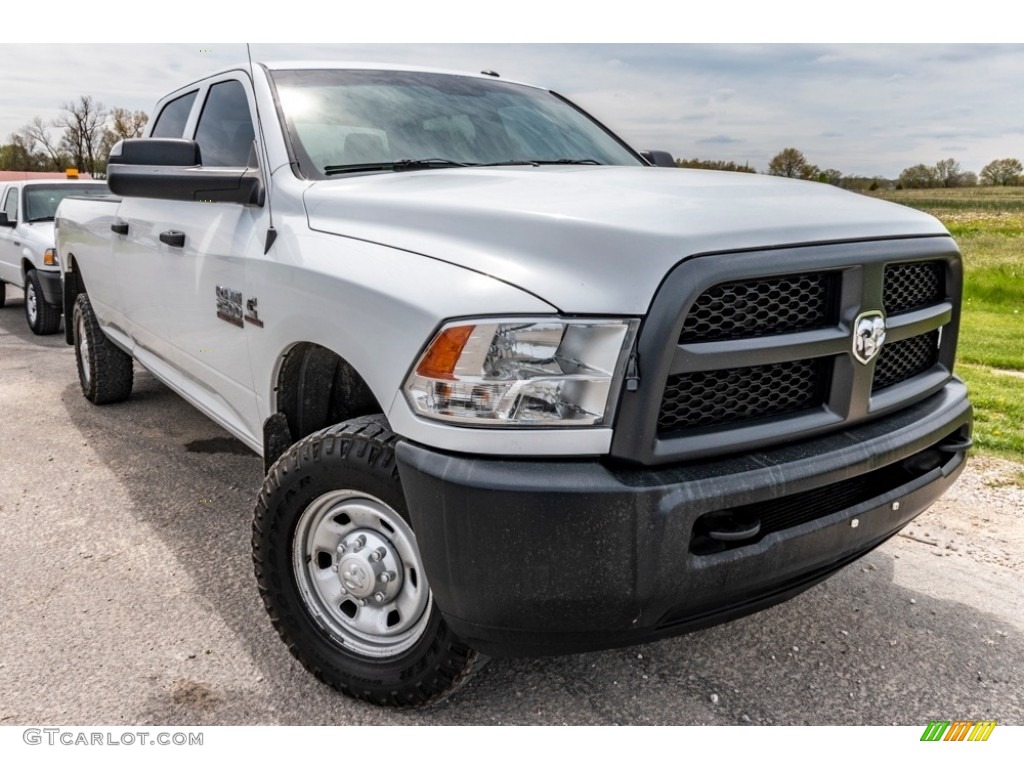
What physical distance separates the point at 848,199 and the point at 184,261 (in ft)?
8.29

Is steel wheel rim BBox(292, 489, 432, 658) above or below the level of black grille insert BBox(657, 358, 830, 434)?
below

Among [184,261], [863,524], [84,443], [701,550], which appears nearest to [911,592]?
[863,524]

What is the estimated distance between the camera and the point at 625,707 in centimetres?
253

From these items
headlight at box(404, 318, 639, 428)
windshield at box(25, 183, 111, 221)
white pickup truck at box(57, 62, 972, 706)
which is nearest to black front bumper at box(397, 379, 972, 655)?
white pickup truck at box(57, 62, 972, 706)

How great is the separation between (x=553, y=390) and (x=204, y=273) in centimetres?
194

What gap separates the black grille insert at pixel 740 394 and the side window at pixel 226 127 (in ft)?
6.88

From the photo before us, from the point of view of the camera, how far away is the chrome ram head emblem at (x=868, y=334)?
2225 millimetres

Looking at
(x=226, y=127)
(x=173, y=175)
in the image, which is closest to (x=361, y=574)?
(x=173, y=175)

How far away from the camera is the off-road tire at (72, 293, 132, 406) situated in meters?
5.59

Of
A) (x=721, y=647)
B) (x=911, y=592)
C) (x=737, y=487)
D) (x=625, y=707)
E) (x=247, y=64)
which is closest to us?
(x=737, y=487)

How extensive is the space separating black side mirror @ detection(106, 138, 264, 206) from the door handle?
1.08ft

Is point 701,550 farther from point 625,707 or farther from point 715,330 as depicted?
point 625,707

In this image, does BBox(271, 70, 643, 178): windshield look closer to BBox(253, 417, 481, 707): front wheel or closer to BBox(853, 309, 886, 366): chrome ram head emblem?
BBox(253, 417, 481, 707): front wheel

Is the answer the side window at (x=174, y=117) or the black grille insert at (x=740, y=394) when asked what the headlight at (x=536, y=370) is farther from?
the side window at (x=174, y=117)
